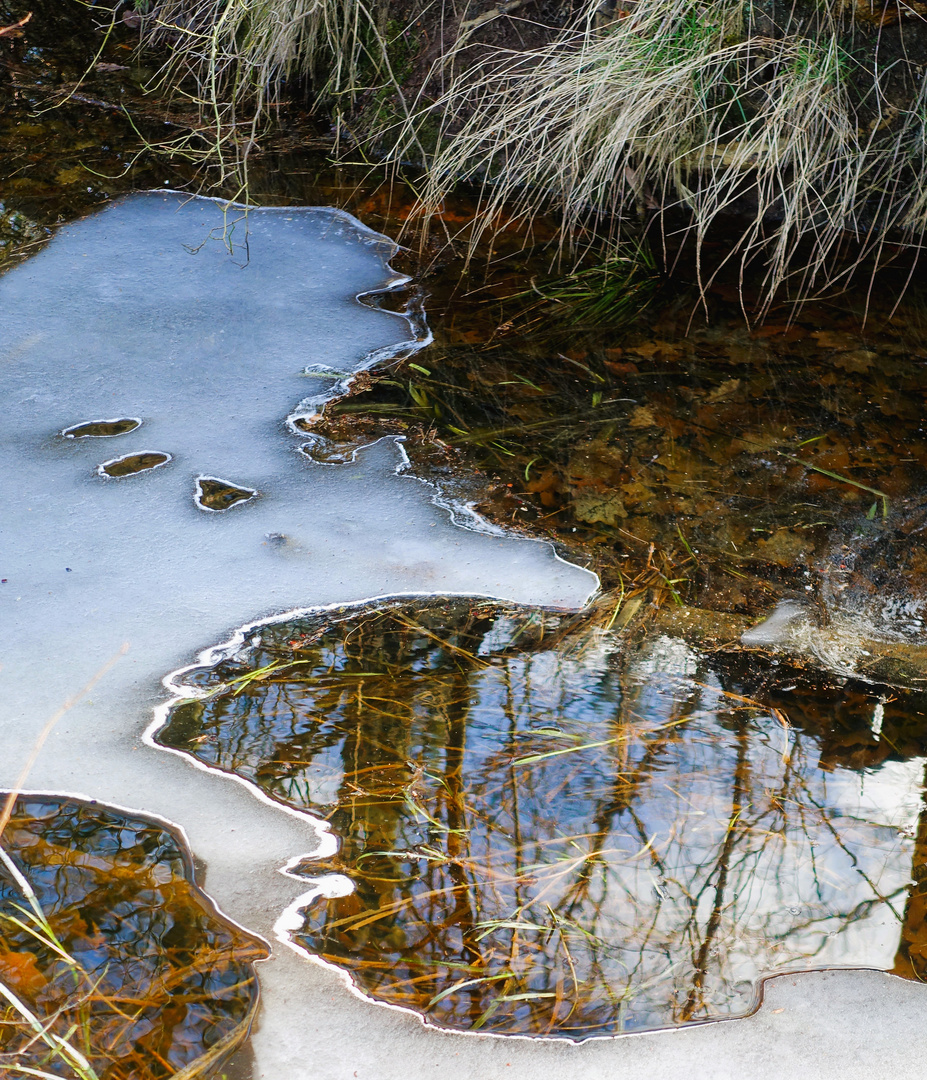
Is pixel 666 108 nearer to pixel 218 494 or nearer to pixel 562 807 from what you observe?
pixel 218 494

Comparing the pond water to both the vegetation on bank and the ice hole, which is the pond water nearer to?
the ice hole

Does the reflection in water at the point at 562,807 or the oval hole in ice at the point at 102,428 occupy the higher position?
the oval hole in ice at the point at 102,428

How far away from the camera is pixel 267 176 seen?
167 inches

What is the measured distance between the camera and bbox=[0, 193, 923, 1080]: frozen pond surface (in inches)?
58.4

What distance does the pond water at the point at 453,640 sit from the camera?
1587mm

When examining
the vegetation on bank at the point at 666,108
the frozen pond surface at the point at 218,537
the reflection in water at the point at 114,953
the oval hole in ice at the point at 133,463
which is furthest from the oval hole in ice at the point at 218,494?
the vegetation on bank at the point at 666,108

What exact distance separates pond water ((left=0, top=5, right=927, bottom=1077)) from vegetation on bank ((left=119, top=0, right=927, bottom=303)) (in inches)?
14.2

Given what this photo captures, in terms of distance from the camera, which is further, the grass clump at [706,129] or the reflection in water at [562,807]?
the grass clump at [706,129]

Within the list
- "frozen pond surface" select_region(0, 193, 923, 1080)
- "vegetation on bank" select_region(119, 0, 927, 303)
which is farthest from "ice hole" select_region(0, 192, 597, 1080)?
"vegetation on bank" select_region(119, 0, 927, 303)

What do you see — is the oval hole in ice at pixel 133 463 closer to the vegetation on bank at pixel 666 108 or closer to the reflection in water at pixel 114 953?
the reflection in water at pixel 114 953

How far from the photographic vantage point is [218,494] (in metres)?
2.52

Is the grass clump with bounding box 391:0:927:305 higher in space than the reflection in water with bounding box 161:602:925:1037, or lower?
higher

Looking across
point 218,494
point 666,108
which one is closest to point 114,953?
point 218,494

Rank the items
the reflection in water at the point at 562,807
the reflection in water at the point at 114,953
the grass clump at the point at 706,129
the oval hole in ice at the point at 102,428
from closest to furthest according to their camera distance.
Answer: the reflection in water at the point at 114,953 < the reflection in water at the point at 562,807 < the oval hole in ice at the point at 102,428 < the grass clump at the point at 706,129
